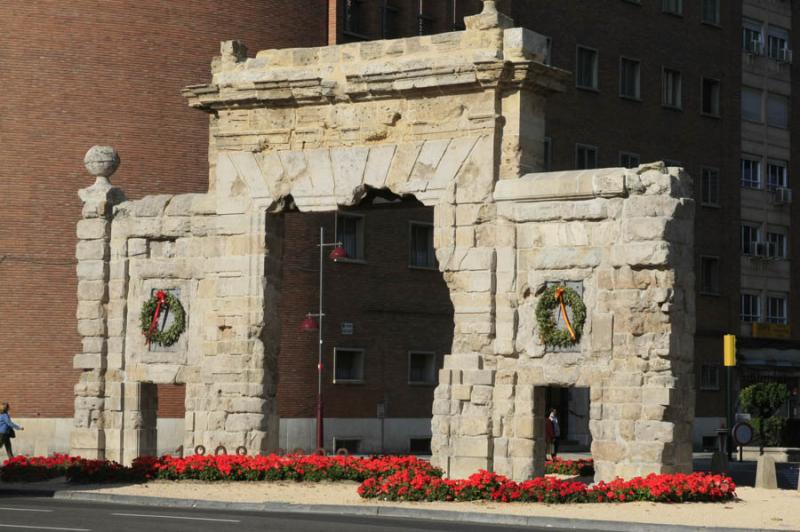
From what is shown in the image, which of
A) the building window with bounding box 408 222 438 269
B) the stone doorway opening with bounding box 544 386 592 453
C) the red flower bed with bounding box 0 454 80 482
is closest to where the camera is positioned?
the red flower bed with bounding box 0 454 80 482

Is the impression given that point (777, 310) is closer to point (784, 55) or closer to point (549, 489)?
point (784, 55)

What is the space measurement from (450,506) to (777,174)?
146 feet

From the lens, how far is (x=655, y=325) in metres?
Answer: 28.0

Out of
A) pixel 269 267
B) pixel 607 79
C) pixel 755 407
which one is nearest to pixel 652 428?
pixel 269 267

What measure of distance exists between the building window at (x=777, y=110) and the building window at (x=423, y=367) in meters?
21.9

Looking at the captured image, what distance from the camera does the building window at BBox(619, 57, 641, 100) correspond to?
5991 cm

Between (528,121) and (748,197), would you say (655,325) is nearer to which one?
(528,121)

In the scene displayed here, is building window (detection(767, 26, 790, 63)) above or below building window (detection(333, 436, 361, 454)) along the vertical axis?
above

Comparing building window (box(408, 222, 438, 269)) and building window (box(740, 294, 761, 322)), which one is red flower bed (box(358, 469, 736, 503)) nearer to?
building window (box(408, 222, 438, 269))

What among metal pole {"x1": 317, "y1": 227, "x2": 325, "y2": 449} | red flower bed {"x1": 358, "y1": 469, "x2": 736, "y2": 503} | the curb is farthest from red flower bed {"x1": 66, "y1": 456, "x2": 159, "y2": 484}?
metal pole {"x1": 317, "y1": 227, "x2": 325, "y2": 449}

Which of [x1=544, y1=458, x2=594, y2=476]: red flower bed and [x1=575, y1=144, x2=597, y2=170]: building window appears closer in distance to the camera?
[x1=544, y1=458, x2=594, y2=476]: red flower bed

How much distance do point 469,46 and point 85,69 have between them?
17.6 m

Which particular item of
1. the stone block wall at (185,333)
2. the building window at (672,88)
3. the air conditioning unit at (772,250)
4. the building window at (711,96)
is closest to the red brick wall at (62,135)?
the stone block wall at (185,333)

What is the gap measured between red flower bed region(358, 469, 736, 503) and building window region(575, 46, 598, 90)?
32.2 m
